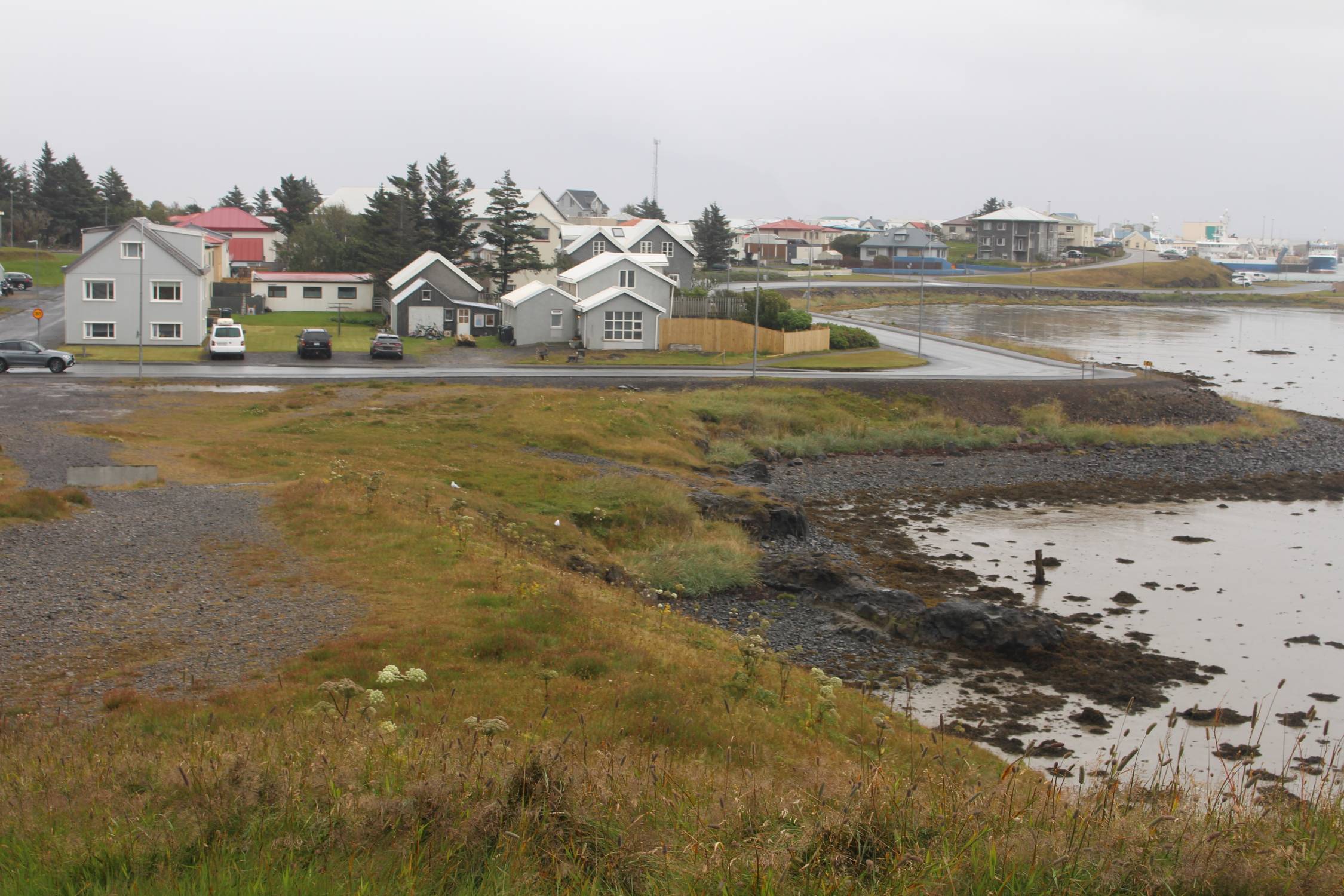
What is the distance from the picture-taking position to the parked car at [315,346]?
51875mm

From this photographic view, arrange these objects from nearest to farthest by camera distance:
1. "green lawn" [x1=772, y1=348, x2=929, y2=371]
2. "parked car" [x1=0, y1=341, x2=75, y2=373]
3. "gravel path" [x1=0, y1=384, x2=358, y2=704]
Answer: "gravel path" [x1=0, y1=384, x2=358, y2=704] → "parked car" [x1=0, y1=341, x2=75, y2=373] → "green lawn" [x1=772, y1=348, x2=929, y2=371]

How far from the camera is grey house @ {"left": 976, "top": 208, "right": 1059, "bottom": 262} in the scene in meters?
155

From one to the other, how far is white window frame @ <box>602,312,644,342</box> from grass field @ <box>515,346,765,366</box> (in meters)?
1.27

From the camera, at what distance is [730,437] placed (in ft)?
134

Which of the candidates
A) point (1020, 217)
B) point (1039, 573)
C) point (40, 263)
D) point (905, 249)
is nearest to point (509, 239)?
point (40, 263)

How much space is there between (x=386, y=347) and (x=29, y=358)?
50.0 feet

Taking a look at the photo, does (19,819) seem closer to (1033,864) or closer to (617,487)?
(1033,864)

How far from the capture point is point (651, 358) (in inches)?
2244

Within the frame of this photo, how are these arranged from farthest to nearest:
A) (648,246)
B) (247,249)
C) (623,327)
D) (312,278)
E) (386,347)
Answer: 1. (247,249)
2. (648,246)
3. (312,278)
4. (623,327)
5. (386,347)

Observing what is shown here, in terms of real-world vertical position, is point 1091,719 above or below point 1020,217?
below

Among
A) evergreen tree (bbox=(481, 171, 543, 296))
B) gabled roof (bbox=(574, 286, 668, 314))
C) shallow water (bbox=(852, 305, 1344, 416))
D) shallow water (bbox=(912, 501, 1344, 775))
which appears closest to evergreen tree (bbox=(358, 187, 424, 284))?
evergreen tree (bbox=(481, 171, 543, 296))

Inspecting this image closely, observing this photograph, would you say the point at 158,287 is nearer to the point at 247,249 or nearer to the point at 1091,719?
the point at 247,249

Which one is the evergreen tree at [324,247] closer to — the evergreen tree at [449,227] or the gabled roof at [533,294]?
the evergreen tree at [449,227]

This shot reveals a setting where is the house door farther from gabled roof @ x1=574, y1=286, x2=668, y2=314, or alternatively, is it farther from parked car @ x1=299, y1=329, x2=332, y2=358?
parked car @ x1=299, y1=329, x2=332, y2=358
